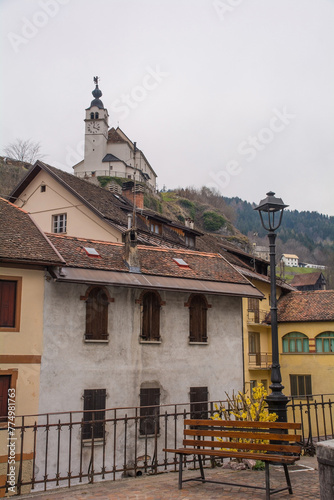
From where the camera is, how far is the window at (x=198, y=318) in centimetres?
2128

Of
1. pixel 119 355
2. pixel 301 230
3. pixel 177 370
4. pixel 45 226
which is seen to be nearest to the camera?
pixel 119 355

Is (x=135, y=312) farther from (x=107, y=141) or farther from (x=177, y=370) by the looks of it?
(x=107, y=141)

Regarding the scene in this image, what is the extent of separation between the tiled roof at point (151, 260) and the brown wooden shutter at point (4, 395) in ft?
13.8

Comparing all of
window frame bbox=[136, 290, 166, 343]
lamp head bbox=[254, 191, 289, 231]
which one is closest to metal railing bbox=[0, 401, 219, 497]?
window frame bbox=[136, 290, 166, 343]

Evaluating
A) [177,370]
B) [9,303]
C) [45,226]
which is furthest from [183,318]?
[45,226]

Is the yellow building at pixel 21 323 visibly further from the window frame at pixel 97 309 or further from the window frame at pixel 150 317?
the window frame at pixel 150 317

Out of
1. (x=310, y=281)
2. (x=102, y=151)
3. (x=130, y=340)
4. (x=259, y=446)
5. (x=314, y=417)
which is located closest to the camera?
(x=259, y=446)

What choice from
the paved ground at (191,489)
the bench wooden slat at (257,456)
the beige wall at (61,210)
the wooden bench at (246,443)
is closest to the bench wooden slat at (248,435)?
the wooden bench at (246,443)

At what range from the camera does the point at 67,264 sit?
1794 centimetres

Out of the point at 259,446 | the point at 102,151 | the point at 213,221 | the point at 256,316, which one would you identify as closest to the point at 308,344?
the point at 256,316

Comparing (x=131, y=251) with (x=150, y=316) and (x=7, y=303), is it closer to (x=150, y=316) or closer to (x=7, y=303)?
(x=150, y=316)

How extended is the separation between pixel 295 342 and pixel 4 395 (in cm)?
2157

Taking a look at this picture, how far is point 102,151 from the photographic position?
88.4 meters

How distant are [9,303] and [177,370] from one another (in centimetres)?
729
